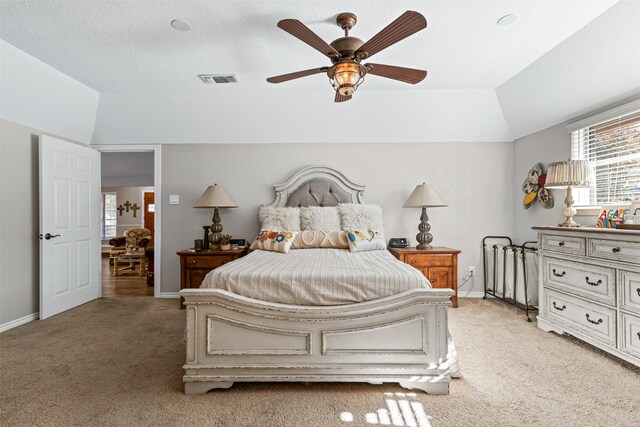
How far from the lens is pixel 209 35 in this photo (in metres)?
2.65

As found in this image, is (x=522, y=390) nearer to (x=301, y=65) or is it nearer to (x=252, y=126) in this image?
(x=301, y=65)

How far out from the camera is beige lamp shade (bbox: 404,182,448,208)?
381cm

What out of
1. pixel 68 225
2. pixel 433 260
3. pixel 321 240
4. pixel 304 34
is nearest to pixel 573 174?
pixel 433 260

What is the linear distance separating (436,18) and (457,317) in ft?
9.58

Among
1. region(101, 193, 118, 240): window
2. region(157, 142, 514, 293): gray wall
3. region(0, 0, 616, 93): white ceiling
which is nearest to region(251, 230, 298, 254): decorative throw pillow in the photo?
region(157, 142, 514, 293): gray wall

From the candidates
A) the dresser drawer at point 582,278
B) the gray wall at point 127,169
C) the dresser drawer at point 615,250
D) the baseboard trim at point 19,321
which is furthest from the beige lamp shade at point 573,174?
the gray wall at point 127,169

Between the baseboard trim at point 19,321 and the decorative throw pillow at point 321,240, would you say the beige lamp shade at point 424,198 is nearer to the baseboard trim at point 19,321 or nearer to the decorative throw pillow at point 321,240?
the decorative throw pillow at point 321,240

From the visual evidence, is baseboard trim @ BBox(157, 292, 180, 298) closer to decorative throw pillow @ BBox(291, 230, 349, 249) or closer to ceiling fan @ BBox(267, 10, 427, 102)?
decorative throw pillow @ BBox(291, 230, 349, 249)

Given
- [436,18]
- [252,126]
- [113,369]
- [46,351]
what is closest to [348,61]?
[436,18]

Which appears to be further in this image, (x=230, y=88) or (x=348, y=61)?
(x=230, y=88)

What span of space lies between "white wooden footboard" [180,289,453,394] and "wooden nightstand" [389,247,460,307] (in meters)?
1.79

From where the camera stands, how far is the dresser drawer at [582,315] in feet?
7.76

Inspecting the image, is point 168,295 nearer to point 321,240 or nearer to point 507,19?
point 321,240

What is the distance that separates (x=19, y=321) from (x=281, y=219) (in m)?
2.93
